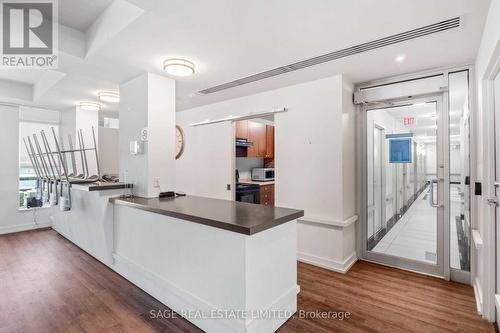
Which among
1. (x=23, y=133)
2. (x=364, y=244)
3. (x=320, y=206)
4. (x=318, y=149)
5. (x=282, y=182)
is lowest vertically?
(x=364, y=244)

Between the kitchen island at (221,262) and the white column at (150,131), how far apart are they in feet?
1.52

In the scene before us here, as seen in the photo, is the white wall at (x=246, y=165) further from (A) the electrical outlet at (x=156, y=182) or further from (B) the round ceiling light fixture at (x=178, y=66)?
(B) the round ceiling light fixture at (x=178, y=66)

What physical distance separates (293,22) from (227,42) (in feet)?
2.13

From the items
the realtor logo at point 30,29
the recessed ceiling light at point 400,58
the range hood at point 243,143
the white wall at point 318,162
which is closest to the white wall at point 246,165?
the range hood at point 243,143

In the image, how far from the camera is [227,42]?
2254mm

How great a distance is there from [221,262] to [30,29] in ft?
9.16

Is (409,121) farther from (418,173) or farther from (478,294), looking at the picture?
(478,294)

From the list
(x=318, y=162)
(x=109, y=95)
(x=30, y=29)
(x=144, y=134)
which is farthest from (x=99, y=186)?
(x=318, y=162)

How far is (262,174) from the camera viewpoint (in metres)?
6.09

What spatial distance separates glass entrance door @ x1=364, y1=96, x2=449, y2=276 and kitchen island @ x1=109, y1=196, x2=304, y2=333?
1.88m

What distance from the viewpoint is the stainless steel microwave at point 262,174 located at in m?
6.08

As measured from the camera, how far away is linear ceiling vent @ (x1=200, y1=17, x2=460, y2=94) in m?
1.99

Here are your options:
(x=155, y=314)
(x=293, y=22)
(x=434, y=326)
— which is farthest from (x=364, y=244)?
(x=293, y=22)

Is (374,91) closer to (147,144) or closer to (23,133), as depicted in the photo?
(147,144)
